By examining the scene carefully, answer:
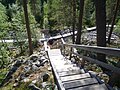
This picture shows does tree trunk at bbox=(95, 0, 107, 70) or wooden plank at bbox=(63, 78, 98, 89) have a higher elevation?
tree trunk at bbox=(95, 0, 107, 70)

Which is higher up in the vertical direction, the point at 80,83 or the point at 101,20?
the point at 101,20

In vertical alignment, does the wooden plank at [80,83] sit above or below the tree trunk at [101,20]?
below

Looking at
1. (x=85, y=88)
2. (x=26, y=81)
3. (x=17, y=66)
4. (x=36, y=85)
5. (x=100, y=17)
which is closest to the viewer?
(x=85, y=88)

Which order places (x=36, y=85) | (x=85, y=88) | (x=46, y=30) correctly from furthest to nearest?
(x=46, y=30), (x=36, y=85), (x=85, y=88)

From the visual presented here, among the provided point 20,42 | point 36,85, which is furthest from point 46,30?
point 36,85

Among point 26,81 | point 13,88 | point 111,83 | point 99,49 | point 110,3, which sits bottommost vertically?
point 13,88

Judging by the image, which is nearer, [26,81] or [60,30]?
[26,81]

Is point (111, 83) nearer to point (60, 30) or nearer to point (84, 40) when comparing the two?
point (84, 40)

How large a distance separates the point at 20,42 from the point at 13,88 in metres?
16.8

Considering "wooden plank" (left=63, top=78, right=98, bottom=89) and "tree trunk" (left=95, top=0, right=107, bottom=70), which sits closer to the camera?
"wooden plank" (left=63, top=78, right=98, bottom=89)

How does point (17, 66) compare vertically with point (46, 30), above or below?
below

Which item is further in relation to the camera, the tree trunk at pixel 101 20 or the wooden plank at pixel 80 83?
the tree trunk at pixel 101 20

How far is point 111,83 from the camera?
16.5 ft

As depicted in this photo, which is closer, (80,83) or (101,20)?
(80,83)
